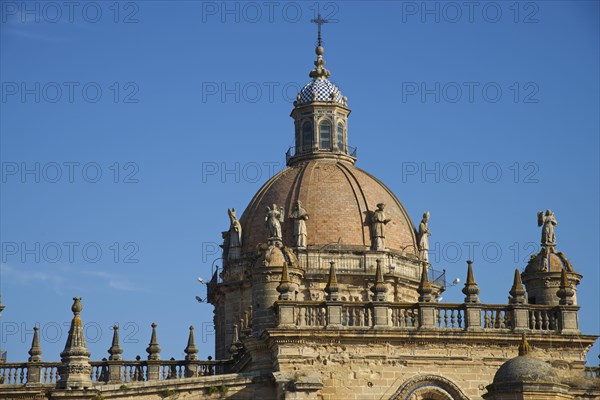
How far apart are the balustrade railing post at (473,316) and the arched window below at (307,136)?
74.4 feet

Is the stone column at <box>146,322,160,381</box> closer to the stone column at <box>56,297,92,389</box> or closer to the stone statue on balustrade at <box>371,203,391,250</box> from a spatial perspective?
the stone column at <box>56,297,92,389</box>

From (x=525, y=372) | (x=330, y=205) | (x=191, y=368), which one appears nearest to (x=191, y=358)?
(x=191, y=368)

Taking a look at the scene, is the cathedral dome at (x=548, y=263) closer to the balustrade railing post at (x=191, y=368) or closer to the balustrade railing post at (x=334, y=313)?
the balustrade railing post at (x=334, y=313)

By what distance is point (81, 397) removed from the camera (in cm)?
5209

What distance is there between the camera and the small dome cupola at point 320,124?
73938mm

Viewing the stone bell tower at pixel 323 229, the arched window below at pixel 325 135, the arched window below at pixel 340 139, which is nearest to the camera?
the stone bell tower at pixel 323 229

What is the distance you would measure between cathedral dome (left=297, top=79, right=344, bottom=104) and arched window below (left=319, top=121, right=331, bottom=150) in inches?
52.5

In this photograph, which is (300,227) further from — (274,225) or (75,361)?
(75,361)

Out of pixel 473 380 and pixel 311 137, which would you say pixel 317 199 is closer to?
pixel 311 137

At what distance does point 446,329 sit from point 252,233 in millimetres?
20272

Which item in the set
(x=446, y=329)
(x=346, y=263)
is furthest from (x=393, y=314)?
(x=346, y=263)

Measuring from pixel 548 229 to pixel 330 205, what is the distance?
14855 millimetres

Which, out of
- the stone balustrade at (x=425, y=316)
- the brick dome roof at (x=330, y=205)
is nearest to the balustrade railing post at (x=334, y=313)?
the stone balustrade at (x=425, y=316)

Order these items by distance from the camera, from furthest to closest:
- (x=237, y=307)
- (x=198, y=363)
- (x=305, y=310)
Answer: (x=237, y=307), (x=198, y=363), (x=305, y=310)
